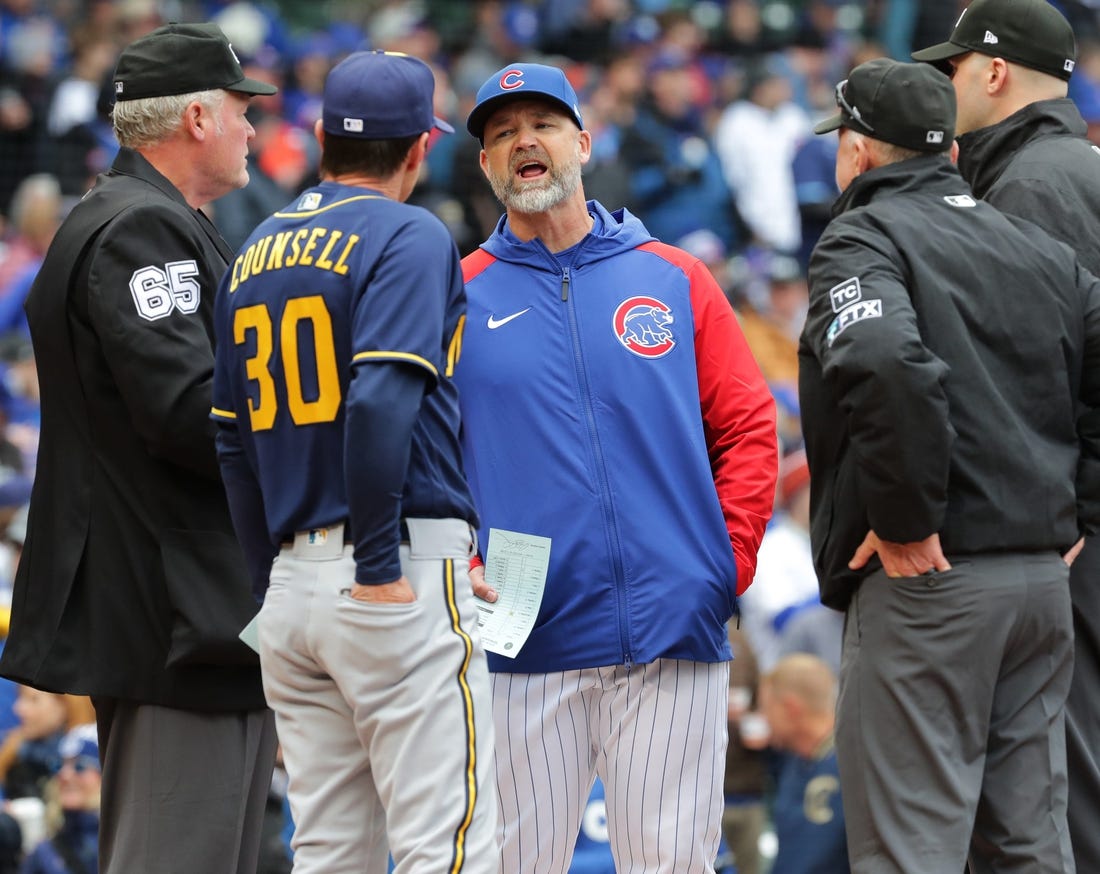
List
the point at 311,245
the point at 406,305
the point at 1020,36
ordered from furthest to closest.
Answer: the point at 1020,36, the point at 311,245, the point at 406,305

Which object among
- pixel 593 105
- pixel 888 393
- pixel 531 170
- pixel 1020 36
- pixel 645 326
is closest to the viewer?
pixel 888 393

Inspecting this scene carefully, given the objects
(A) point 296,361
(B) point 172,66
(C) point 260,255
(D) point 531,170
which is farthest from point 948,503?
(B) point 172,66

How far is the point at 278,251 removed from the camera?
3.40 m

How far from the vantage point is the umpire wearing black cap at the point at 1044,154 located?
13.6 feet

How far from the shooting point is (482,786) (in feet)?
11.0

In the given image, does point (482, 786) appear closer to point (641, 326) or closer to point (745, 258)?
point (641, 326)

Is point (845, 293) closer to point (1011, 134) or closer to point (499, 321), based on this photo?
point (499, 321)

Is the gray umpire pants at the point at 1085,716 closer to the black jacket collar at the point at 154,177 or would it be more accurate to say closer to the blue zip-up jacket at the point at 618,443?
the blue zip-up jacket at the point at 618,443

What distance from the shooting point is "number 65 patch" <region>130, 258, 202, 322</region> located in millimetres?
3828

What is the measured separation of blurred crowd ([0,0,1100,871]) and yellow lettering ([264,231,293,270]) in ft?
18.8

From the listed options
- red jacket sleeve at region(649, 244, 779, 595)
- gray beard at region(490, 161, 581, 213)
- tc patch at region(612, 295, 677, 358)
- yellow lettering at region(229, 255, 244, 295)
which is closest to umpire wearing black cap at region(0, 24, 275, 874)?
yellow lettering at region(229, 255, 244, 295)

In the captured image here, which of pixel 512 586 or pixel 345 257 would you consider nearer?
pixel 345 257

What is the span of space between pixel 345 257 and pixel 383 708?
0.90 meters

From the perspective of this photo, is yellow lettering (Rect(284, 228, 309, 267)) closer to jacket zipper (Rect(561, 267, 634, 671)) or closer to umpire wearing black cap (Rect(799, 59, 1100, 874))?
jacket zipper (Rect(561, 267, 634, 671))
